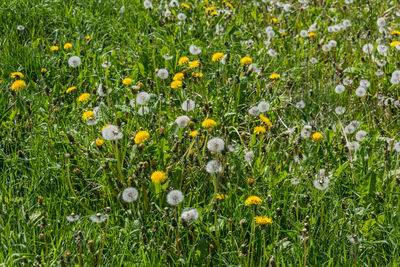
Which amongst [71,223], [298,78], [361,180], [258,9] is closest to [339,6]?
[258,9]

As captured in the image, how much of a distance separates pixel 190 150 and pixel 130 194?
0.40 metres

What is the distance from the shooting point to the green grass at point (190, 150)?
185cm

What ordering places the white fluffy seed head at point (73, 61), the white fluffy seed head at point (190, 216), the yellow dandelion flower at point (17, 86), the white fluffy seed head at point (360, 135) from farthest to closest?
the white fluffy seed head at point (73, 61)
the yellow dandelion flower at point (17, 86)
the white fluffy seed head at point (360, 135)
the white fluffy seed head at point (190, 216)

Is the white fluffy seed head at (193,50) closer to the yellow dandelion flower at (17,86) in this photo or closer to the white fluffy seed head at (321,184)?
the yellow dandelion flower at (17,86)

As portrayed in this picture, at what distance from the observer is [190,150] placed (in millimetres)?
2186

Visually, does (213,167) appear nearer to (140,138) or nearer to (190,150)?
(190,150)

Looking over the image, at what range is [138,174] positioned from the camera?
2.10 metres

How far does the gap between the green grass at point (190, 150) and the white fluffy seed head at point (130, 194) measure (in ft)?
0.21

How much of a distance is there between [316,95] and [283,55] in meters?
0.59

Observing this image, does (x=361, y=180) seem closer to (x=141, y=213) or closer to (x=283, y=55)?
(x=141, y=213)

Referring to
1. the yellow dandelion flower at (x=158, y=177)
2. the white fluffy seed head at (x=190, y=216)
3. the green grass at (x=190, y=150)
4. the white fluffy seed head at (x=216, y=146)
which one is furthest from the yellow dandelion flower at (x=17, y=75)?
the white fluffy seed head at (x=190, y=216)

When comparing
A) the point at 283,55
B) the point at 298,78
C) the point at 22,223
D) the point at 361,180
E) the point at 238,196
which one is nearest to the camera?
the point at 22,223

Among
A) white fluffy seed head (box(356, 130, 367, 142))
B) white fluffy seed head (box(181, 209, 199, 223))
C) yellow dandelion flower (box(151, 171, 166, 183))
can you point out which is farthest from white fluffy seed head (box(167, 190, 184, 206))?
white fluffy seed head (box(356, 130, 367, 142))

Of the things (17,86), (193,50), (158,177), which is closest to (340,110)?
A: (193,50)
